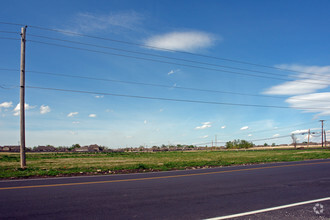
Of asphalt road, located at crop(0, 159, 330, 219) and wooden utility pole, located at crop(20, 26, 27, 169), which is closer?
asphalt road, located at crop(0, 159, 330, 219)

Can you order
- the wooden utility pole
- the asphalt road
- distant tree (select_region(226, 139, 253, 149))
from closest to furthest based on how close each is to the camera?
1. the asphalt road
2. the wooden utility pole
3. distant tree (select_region(226, 139, 253, 149))

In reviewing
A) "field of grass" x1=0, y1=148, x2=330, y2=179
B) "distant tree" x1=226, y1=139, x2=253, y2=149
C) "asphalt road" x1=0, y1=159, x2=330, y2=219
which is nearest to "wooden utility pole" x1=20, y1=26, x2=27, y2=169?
"field of grass" x1=0, y1=148, x2=330, y2=179

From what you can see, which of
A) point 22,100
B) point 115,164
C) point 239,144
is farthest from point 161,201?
point 239,144

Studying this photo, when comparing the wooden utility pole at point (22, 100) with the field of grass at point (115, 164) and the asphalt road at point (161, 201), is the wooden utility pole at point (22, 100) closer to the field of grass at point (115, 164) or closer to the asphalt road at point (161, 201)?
the field of grass at point (115, 164)

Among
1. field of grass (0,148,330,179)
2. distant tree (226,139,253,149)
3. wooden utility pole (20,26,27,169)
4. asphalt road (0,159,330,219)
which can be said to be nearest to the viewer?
asphalt road (0,159,330,219)

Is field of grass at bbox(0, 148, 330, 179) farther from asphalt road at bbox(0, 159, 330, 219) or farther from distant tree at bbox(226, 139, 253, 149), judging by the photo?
distant tree at bbox(226, 139, 253, 149)

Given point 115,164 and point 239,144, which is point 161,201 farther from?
point 239,144

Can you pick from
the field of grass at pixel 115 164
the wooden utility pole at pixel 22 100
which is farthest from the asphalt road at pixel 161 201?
the wooden utility pole at pixel 22 100

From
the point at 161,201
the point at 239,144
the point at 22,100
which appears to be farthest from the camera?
the point at 239,144

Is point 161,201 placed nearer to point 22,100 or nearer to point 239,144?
point 22,100

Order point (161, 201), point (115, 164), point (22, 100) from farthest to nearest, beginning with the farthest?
point (115, 164)
point (22, 100)
point (161, 201)

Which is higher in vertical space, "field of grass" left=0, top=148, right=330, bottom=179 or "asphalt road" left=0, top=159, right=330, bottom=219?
"asphalt road" left=0, top=159, right=330, bottom=219

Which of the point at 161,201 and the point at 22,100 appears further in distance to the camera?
the point at 22,100

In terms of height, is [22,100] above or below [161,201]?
above
